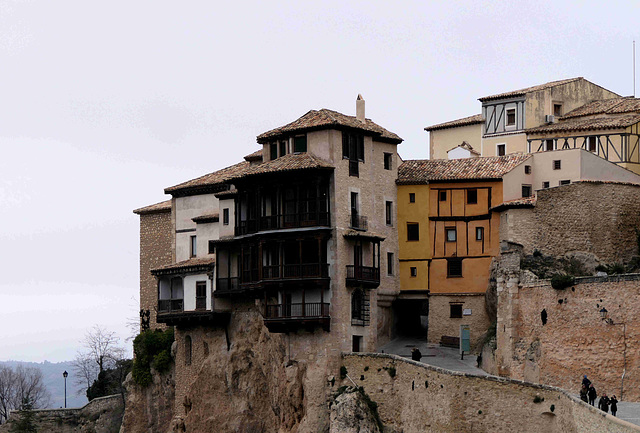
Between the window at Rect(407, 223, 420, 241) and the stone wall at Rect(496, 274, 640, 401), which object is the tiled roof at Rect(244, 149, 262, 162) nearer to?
the window at Rect(407, 223, 420, 241)

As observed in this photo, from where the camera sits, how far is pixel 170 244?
85.9m

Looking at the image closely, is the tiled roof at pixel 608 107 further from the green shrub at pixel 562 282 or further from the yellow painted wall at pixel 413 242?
the green shrub at pixel 562 282

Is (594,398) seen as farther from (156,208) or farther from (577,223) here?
(156,208)

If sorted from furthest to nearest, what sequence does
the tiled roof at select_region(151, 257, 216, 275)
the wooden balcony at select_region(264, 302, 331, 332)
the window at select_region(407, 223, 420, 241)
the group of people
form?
the tiled roof at select_region(151, 257, 216, 275) < the window at select_region(407, 223, 420, 241) < the wooden balcony at select_region(264, 302, 331, 332) < the group of people

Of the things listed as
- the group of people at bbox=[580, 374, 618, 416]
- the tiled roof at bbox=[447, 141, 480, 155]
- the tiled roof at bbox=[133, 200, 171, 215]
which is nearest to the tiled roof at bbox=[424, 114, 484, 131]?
the tiled roof at bbox=[447, 141, 480, 155]

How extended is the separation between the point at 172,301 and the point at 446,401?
24.1 metres

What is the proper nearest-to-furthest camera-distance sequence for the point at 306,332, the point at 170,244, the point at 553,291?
1. the point at 553,291
2. the point at 306,332
3. the point at 170,244

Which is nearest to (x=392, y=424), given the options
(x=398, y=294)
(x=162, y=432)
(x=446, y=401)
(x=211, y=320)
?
(x=446, y=401)

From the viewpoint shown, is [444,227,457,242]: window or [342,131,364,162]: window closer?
[342,131,364,162]: window

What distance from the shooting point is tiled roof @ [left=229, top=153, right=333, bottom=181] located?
68.4 m

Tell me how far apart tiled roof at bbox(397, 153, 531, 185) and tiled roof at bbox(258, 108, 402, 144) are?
85.0 inches

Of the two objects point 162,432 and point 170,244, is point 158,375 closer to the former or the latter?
point 162,432

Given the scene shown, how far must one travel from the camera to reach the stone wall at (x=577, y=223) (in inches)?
2726

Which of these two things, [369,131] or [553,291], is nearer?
[553,291]
